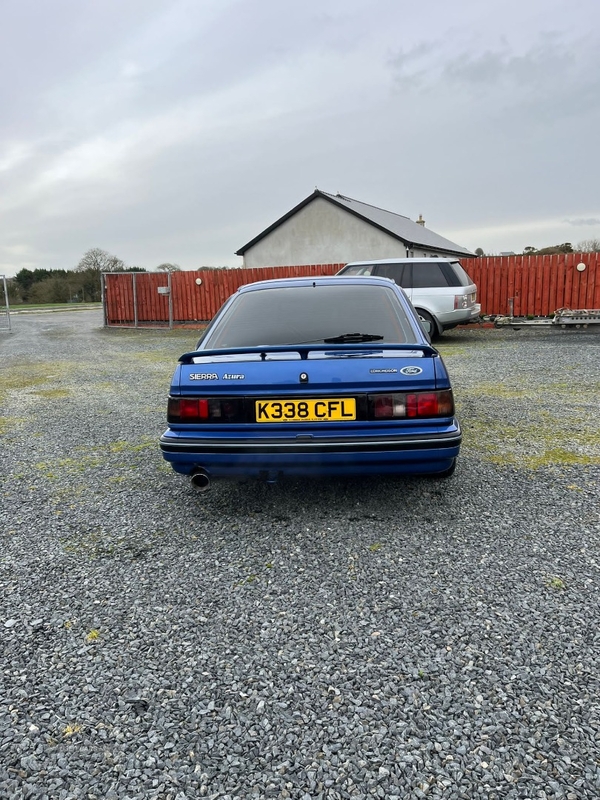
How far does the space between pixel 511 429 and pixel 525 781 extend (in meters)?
4.07

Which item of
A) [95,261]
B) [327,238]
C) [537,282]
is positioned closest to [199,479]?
[537,282]

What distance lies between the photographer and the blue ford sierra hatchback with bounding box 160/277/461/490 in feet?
9.91

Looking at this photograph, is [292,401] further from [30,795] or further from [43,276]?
[43,276]

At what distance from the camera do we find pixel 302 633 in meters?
2.24

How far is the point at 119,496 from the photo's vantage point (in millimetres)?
3795

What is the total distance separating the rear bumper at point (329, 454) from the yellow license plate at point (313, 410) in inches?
4.6

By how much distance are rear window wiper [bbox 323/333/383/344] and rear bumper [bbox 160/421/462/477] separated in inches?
26.1

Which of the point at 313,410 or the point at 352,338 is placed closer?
the point at 313,410

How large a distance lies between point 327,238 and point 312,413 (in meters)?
26.5

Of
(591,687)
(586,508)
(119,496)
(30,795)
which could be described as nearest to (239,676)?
(30,795)

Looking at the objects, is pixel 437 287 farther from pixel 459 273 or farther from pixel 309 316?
pixel 309 316

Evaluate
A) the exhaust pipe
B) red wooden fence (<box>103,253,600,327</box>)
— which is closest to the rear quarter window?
Result: red wooden fence (<box>103,253,600,327</box>)

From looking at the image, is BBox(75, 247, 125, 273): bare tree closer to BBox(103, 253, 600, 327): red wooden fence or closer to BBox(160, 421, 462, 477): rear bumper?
BBox(103, 253, 600, 327): red wooden fence

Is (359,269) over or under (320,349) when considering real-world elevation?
over
